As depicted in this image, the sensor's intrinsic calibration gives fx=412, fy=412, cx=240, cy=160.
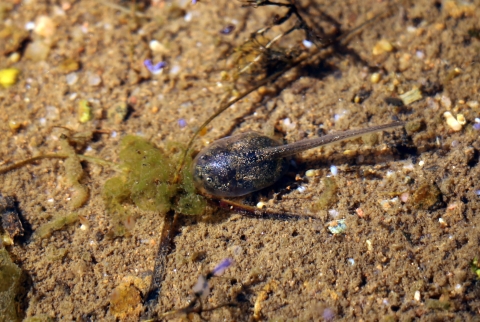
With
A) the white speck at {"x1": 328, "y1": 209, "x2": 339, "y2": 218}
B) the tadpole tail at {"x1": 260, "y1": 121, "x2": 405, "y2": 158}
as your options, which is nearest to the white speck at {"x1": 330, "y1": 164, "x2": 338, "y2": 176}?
the tadpole tail at {"x1": 260, "y1": 121, "x2": 405, "y2": 158}

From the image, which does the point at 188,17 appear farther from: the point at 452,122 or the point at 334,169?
the point at 452,122

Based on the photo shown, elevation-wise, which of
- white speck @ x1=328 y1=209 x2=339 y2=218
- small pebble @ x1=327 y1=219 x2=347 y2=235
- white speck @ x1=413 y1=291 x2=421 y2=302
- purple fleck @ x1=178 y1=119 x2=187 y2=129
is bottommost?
white speck @ x1=413 y1=291 x2=421 y2=302

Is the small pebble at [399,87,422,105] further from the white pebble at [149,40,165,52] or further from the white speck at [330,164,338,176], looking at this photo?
the white pebble at [149,40,165,52]

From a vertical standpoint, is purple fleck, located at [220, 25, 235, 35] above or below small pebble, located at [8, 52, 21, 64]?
below

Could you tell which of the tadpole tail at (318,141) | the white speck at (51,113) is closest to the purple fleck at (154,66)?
the white speck at (51,113)

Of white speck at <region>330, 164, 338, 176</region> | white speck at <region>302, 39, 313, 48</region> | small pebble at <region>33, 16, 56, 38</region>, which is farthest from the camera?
small pebble at <region>33, 16, 56, 38</region>

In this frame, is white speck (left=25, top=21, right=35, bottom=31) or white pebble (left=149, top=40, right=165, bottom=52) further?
white speck (left=25, top=21, right=35, bottom=31)

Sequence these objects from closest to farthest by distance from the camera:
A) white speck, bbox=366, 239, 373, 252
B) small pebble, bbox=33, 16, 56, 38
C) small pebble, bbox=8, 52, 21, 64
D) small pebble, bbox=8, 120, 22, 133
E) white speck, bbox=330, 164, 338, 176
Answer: white speck, bbox=366, 239, 373, 252, white speck, bbox=330, 164, 338, 176, small pebble, bbox=8, 120, 22, 133, small pebble, bbox=8, 52, 21, 64, small pebble, bbox=33, 16, 56, 38
